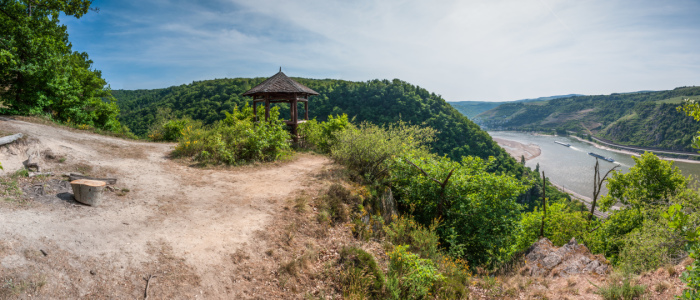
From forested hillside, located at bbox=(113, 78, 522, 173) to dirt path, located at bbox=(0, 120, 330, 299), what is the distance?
30334mm

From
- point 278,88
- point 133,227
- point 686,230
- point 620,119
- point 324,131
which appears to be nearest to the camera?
point 686,230

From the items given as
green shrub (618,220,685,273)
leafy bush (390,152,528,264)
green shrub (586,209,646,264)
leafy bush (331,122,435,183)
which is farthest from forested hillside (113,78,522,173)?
leafy bush (390,152,528,264)

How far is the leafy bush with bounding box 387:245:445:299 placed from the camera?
4949 millimetres

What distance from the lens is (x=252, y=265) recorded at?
15.8 ft

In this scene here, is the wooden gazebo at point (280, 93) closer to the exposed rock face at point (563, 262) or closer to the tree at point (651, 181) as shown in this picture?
the exposed rock face at point (563, 262)

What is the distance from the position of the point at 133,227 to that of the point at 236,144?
5.43 meters

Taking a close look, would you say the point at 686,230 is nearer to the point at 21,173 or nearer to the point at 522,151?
the point at 21,173

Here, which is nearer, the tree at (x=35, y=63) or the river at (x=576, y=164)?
the tree at (x=35, y=63)

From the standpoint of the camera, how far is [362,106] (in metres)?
60.3

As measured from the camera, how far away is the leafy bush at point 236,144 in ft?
32.4

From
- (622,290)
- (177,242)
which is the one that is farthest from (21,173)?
(622,290)

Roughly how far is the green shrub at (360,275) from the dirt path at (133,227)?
5.55ft

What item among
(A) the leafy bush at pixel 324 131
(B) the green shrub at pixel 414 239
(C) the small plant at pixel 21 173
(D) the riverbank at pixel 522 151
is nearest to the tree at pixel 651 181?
(B) the green shrub at pixel 414 239

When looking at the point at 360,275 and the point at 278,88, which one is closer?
the point at 360,275
